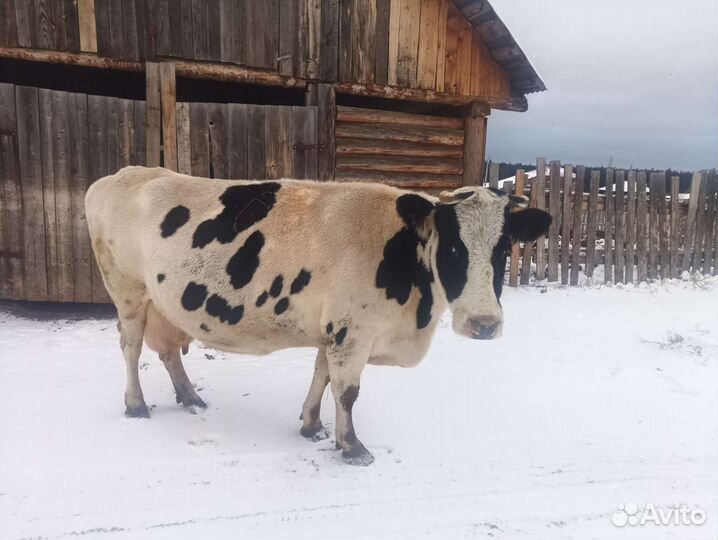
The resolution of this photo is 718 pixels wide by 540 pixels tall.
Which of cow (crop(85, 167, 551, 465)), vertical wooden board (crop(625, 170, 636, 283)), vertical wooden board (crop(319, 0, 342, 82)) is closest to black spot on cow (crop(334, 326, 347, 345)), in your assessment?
cow (crop(85, 167, 551, 465))

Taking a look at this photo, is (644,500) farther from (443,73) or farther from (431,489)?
(443,73)

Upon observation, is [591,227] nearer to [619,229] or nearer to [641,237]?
[619,229]

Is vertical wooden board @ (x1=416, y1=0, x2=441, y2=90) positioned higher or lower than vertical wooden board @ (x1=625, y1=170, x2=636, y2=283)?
higher

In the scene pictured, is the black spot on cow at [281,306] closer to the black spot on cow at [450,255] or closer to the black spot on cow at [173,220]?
the black spot on cow at [173,220]

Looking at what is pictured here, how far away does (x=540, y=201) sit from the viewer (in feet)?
30.8

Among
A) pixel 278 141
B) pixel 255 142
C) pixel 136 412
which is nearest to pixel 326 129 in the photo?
pixel 278 141

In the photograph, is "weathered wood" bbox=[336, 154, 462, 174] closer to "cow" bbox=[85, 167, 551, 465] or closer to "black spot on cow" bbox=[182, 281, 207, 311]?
"cow" bbox=[85, 167, 551, 465]

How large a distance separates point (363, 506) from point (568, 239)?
7.92 meters

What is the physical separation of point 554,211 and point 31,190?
8.48 meters

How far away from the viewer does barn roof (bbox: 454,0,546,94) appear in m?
7.77

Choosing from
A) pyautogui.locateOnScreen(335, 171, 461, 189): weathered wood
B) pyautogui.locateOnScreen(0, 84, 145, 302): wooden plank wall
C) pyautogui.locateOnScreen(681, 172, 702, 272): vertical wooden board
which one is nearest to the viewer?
pyautogui.locateOnScreen(0, 84, 145, 302): wooden plank wall

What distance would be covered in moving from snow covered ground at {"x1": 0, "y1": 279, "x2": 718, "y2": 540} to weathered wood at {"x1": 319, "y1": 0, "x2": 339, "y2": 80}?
4.26 m

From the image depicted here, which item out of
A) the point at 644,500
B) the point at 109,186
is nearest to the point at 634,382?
the point at 644,500

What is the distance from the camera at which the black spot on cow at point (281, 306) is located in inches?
137
